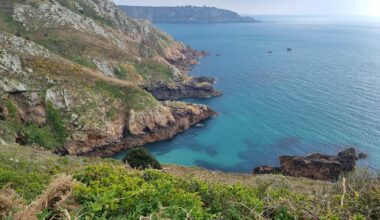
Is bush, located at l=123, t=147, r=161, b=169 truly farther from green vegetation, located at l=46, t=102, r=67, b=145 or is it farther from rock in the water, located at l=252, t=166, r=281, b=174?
green vegetation, located at l=46, t=102, r=67, b=145

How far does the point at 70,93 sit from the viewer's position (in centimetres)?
6488

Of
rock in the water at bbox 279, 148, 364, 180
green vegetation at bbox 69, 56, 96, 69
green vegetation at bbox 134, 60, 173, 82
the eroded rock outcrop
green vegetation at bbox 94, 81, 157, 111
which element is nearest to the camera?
rock in the water at bbox 279, 148, 364, 180

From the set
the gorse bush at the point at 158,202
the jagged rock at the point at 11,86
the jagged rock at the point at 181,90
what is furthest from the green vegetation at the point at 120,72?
the gorse bush at the point at 158,202

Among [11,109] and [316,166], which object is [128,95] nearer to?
[11,109]

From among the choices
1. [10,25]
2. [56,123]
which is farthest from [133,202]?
[10,25]

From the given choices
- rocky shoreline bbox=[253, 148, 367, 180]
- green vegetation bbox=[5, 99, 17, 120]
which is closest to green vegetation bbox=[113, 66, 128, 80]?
green vegetation bbox=[5, 99, 17, 120]

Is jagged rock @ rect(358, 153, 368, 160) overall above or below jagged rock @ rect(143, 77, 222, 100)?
below

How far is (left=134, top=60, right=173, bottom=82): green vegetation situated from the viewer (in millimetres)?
101106

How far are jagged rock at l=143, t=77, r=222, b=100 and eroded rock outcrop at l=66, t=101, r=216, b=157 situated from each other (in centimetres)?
1295

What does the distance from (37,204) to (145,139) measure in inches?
2325

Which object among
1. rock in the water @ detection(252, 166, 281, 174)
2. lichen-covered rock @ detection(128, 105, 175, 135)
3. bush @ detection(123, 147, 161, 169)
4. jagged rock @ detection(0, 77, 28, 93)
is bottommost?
rock in the water @ detection(252, 166, 281, 174)

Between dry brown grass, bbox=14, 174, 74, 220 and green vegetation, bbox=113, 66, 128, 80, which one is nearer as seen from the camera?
dry brown grass, bbox=14, 174, 74, 220

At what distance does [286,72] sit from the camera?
403 feet

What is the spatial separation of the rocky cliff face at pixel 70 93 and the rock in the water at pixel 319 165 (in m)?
24.7
